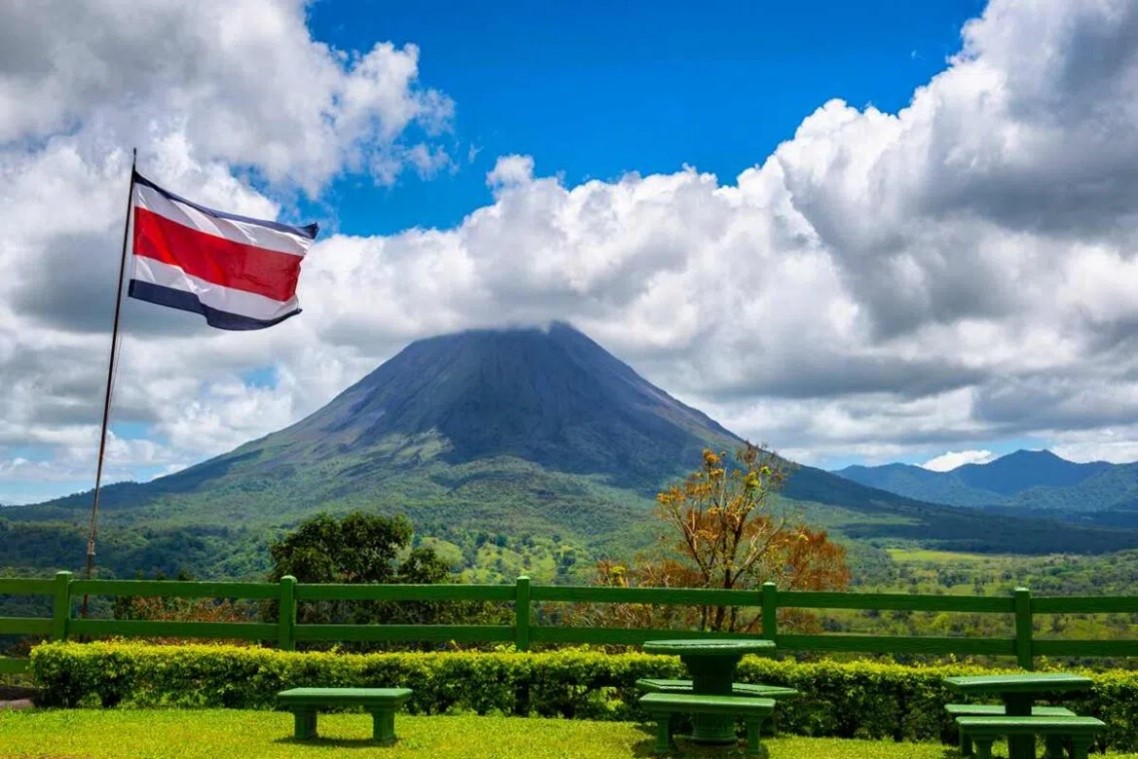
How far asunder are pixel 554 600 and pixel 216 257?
7.96 m

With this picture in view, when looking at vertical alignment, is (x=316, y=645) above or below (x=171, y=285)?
below

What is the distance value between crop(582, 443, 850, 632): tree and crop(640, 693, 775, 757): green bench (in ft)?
35.1

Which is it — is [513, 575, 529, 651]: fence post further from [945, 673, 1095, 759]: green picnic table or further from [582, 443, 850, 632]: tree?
[582, 443, 850, 632]: tree

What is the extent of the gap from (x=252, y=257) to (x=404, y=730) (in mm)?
8763

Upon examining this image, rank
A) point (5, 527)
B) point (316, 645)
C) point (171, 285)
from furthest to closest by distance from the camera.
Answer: point (5, 527) < point (316, 645) < point (171, 285)

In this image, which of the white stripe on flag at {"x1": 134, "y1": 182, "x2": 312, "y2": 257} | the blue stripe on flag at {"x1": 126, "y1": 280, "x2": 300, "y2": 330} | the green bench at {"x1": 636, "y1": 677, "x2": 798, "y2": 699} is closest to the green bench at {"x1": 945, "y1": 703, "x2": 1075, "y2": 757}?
the green bench at {"x1": 636, "y1": 677, "x2": 798, "y2": 699}

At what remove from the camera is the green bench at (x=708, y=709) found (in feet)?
34.5

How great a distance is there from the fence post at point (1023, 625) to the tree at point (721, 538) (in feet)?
27.4

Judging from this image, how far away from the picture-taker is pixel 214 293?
58.1 feet

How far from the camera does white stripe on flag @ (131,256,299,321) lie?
55.9 feet

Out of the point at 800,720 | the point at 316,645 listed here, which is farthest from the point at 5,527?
the point at 800,720

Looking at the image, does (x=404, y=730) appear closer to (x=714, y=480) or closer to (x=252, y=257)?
(x=252, y=257)

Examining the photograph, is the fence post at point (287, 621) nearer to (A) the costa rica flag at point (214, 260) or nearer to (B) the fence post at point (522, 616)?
(B) the fence post at point (522, 616)

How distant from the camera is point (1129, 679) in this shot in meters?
12.8
